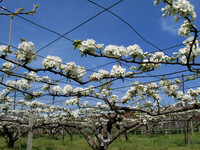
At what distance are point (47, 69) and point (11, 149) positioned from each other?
11.4 m

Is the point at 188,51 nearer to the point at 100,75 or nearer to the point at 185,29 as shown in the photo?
the point at 185,29

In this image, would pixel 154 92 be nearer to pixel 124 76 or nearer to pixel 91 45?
pixel 124 76

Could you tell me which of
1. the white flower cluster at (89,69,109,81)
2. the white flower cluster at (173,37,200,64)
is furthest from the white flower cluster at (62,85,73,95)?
the white flower cluster at (173,37,200,64)

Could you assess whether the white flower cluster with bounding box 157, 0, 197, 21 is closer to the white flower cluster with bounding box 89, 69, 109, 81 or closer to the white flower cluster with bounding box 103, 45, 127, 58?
the white flower cluster with bounding box 103, 45, 127, 58

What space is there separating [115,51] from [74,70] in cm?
125

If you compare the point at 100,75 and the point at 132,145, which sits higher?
the point at 100,75

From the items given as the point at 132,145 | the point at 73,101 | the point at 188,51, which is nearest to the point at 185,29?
the point at 188,51

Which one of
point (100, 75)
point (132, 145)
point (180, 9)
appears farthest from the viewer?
point (132, 145)

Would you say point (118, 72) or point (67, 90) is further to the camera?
point (67, 90)

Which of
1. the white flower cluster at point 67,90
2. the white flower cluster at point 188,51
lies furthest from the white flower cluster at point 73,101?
the white flower cluster at point 188,51

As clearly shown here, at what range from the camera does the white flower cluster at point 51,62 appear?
4055 mm

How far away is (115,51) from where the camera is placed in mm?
3758

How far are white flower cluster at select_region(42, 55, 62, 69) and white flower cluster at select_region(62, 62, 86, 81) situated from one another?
200mm

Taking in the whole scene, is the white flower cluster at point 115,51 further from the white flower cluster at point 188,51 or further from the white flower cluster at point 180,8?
the white flower cluster at point 180,8
